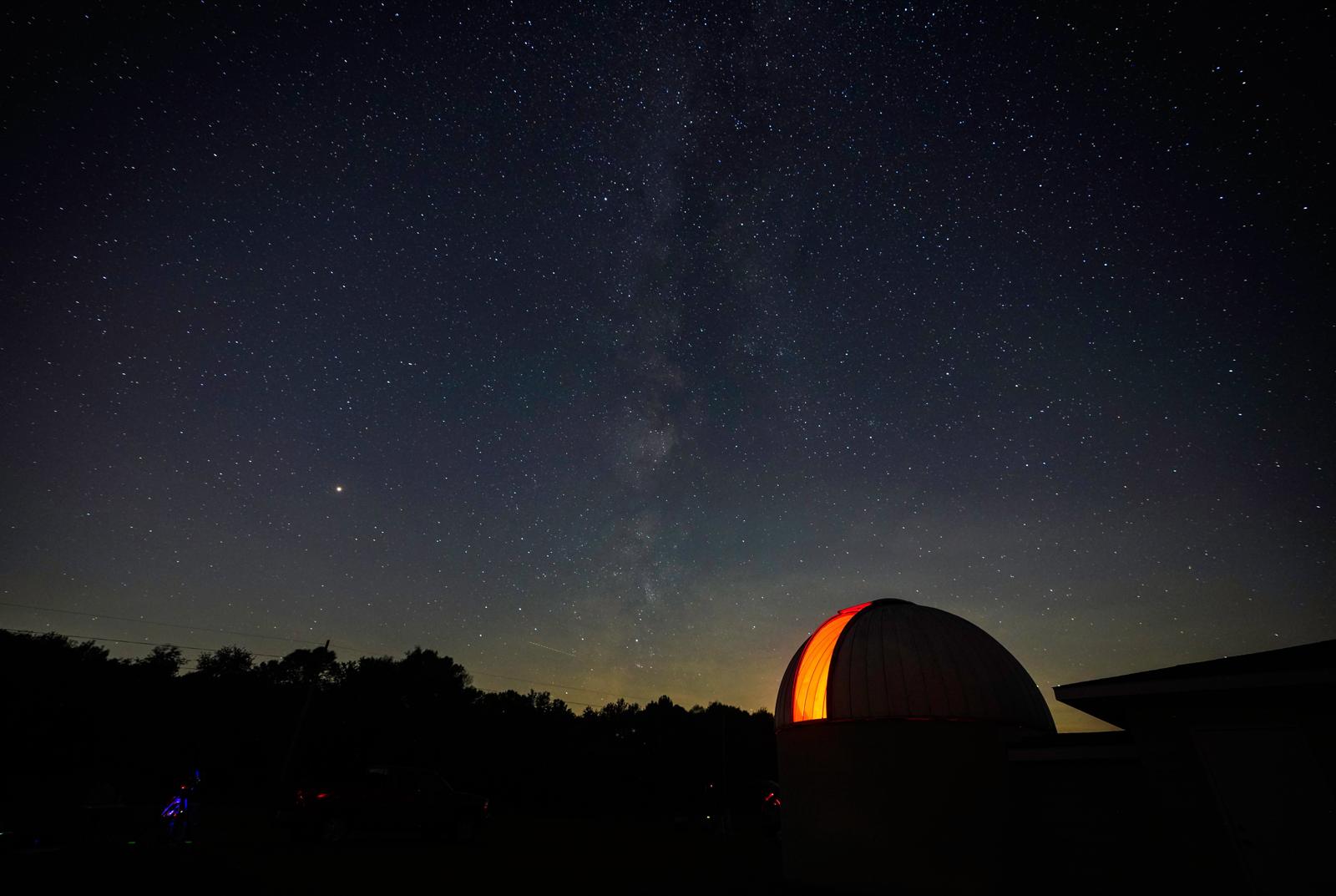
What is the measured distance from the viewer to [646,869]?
487 inches

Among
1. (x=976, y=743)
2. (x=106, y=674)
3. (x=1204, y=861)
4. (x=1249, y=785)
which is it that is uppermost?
(x=106, y=674)

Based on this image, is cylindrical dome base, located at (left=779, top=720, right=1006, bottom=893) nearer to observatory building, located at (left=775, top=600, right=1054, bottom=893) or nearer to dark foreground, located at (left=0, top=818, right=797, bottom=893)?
observatory building, located at (left=775, top=600, right=1054, bottom=893)

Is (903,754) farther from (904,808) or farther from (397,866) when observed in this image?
(397,866)

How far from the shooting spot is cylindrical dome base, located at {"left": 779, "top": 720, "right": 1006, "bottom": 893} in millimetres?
10953

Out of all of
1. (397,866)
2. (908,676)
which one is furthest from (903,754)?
(397,866)

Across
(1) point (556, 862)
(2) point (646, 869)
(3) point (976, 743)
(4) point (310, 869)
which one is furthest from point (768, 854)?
(4) point (310, 869)

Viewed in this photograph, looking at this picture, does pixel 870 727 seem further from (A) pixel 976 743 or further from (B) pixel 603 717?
(B) pixel 603 717

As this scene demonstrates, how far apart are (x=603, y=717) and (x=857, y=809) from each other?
Result: 4954 cm

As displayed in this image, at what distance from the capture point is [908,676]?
1243cm

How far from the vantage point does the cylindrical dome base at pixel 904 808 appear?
1095 cm

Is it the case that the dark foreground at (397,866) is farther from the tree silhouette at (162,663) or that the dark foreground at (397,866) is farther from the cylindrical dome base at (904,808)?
the tree silhouette at (162,663)

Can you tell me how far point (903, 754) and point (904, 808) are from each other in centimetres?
98

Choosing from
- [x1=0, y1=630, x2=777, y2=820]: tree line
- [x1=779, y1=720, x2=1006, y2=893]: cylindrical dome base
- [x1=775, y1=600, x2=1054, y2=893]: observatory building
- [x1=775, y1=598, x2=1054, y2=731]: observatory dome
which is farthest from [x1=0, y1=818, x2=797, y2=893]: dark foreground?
[x1=0, y1=630, x2=777, y2=820]: tree line

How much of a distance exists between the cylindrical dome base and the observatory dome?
42cm
